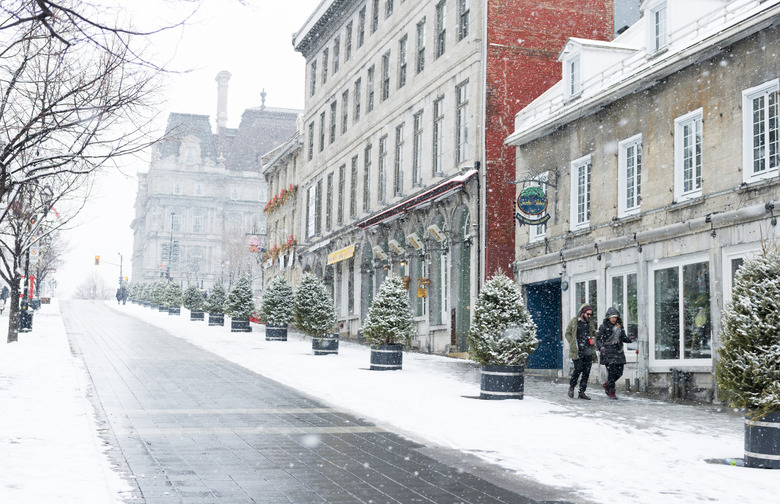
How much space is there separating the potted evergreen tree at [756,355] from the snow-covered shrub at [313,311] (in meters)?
17.1

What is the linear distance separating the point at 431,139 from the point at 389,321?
36.9 feet

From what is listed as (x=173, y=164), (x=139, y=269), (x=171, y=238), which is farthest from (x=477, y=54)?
(x=139, y=269)

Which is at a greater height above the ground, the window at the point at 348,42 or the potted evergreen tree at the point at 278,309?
the window at the point at 348,42

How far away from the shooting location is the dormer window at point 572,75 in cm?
2292

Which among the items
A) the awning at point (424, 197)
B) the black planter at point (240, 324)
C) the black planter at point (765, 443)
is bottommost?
the black planter at point (765, 443)

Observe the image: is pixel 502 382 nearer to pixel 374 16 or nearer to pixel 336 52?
pixel 374 16

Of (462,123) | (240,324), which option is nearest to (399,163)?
(462,123)

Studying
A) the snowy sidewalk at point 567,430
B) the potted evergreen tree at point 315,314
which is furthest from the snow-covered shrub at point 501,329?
the potted evergreen tree at point 315,314

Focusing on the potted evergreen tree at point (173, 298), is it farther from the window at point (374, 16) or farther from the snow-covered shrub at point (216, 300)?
the window at point (374, 16)

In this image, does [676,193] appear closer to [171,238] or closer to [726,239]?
[726,239]

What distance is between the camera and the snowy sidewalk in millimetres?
8477

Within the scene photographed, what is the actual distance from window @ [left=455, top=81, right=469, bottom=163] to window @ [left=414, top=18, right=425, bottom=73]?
391 centimetres

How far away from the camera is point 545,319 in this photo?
83.2 feet

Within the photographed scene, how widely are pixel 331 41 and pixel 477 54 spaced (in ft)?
62.8
